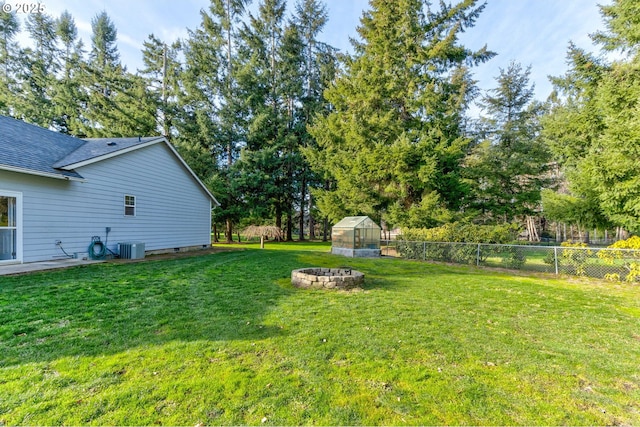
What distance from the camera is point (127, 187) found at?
10531mm

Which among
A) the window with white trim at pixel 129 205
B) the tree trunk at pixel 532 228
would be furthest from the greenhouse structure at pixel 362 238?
the tree trunk at pixel 532 228

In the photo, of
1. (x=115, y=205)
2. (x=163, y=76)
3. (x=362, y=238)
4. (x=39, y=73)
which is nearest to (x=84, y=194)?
(x=115, y=205)

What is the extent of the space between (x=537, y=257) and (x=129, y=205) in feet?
49.2

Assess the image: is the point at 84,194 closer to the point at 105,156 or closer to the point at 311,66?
the point at 105,156

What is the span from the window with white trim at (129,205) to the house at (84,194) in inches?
1.3

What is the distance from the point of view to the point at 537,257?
10.1 meters

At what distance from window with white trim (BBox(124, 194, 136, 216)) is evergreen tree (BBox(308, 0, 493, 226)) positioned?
10.8 meters

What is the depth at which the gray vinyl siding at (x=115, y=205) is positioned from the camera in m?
8.05

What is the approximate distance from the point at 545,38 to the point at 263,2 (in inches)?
848

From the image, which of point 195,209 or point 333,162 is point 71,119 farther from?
point 333,162

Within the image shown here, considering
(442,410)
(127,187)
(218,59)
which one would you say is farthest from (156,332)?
(218,59)

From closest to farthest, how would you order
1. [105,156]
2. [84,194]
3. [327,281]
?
[327,281] < [84,194] < [105,156]

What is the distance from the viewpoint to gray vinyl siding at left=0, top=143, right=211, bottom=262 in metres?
8.05

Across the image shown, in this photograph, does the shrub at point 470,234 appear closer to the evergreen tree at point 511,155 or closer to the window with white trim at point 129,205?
the evergreen tree at point 511,155
